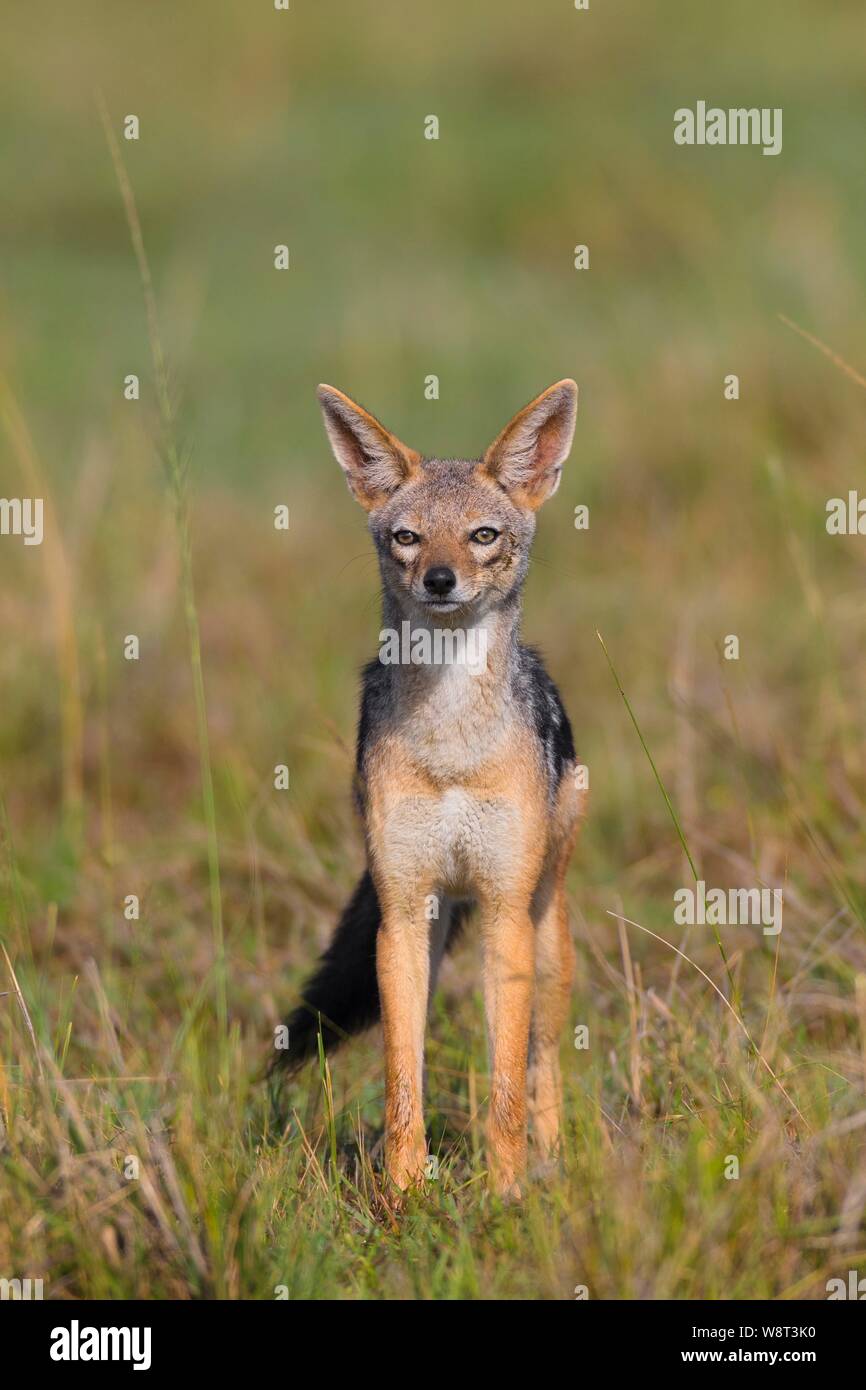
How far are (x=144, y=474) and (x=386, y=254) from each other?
7.69 metres

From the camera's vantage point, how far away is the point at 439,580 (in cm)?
441

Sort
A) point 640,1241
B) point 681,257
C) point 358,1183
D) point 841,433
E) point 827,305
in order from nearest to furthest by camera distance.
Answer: point 640,1241 → point 358,1183 → point 841,433 → point 827,305 → point 681,257

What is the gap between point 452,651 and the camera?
15.4ft

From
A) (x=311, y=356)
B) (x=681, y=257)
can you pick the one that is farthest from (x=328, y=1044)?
(x=681, y=257)

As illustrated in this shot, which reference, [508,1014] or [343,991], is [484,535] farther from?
[343,991]

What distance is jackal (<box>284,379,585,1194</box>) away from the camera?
14.8ft

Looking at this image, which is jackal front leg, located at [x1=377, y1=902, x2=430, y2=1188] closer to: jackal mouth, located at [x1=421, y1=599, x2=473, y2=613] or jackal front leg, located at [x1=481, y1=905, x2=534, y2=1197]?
jackal front leg, located at [x1=481, y1=905, x2=534, y2=1197]

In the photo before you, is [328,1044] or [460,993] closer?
[328,1044]

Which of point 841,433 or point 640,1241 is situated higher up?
point 841,433

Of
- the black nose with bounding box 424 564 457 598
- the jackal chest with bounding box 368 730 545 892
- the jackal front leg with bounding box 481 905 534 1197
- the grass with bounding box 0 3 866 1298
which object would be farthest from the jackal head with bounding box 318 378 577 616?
the jackal front leg with bounding box 481 905 534 1197

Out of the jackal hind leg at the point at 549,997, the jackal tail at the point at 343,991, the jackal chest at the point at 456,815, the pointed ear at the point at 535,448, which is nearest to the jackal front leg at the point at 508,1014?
the jackal chest at the point at 456,815

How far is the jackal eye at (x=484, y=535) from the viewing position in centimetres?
464

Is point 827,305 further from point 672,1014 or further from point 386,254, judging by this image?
point 672,1014

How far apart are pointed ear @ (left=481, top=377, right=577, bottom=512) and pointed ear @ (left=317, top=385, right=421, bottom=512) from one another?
9.6 inches
